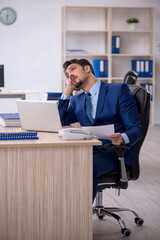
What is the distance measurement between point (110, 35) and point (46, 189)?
598 centimetres

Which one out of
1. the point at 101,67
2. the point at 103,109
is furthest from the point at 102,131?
the point at 101,67

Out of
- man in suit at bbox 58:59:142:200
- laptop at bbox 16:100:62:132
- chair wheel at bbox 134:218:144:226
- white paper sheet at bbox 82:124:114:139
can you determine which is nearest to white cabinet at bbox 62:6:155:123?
man in suit at bbox 58:59:142:200

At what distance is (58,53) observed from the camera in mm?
7695

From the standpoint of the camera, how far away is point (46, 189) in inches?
74.2

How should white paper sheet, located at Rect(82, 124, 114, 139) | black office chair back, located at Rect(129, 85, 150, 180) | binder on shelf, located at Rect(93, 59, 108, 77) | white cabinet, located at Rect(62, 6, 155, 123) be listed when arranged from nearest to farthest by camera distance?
white paper sheet, located at Rect(82, 124, 114, 139), black office chair back, located at Rect(129, 85, 150, 180), binder on shelf, located at Rect(93, 59, 108, 77), white cabinet, located at Rect(62, 6, 155, 123)

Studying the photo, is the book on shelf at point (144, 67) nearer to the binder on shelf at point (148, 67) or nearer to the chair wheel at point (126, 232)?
the binder on shelf at point (148, 67)

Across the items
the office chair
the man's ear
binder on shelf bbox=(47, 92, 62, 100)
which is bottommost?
the office chair

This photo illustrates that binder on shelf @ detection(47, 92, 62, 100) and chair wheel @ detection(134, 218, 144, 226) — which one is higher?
binder on shelf @ detection(47, 92, 62, 100)

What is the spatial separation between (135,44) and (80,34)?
1154 mm

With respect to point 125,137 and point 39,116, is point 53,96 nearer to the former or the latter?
point 39,116

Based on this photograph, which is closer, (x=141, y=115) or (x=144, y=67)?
(x=141, y=115)

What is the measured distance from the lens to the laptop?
2.19 meters

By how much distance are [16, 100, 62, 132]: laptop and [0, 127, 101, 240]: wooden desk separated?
30cm

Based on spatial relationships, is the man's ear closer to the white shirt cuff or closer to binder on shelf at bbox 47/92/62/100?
the white shirt cuff
